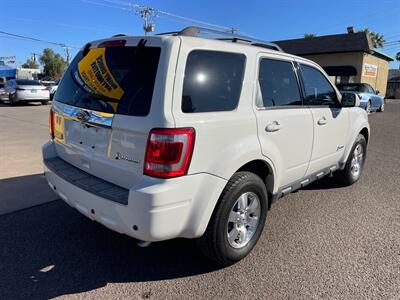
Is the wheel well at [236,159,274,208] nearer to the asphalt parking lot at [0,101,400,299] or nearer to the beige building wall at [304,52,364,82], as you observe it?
the asphalt parking lot at [0,101,400,299]

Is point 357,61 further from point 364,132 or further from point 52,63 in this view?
point 52,63

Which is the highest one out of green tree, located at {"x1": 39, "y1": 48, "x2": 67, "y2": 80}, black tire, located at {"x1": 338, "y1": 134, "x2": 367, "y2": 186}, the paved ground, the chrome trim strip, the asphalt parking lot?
green tree, located at {"x1": 39, "y1": 48, "x2": 67, "y2": 80}

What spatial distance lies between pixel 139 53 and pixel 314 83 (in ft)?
7.73

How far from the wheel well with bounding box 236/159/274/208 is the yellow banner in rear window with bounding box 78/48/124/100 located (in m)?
1.30

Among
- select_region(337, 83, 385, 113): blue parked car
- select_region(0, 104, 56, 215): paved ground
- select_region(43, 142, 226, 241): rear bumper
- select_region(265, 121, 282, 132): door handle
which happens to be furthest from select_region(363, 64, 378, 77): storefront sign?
select_region(43, 142, 226, 241): rear bumper

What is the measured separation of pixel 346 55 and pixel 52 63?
84.9m

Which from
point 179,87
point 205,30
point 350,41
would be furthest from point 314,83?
point 350,41

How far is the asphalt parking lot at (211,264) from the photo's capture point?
106 inches

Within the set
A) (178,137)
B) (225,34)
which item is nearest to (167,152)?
(178,137)

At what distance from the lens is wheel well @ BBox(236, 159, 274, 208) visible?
10.3 feet

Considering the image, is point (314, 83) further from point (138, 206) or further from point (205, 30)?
point (138, 206)

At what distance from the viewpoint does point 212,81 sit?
2711mm

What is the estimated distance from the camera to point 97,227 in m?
3.70

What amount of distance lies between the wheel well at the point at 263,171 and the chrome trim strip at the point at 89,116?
124 centimetres
